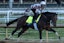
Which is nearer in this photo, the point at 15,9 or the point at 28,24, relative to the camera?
the point at 28,24

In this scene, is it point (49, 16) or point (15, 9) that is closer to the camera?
point (49, 16)

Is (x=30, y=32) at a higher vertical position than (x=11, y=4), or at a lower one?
lower

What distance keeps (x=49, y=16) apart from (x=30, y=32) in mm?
1995

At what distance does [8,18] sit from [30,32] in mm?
1264

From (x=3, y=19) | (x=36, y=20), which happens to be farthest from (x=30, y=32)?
(x=36, y=20)

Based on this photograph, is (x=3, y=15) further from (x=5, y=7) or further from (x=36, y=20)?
(x=36, y=20)

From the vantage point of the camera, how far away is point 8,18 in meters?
11.6

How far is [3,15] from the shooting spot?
12180 millimetres

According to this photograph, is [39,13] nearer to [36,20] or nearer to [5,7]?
[36,20]

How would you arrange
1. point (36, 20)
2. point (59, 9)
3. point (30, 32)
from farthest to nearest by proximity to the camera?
1. point (59, 9)
2. point (30, 32)
3. point (36, 20)

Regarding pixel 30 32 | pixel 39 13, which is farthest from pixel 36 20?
pixel 30 32

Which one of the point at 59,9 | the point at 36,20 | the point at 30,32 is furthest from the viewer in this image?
the point at 59,9

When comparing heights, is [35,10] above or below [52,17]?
above

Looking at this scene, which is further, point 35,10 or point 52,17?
point 52,17
